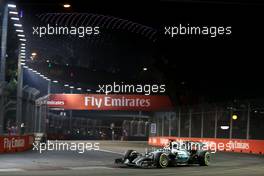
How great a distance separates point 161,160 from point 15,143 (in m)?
13.3

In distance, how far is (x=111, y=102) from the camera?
62.6 metres

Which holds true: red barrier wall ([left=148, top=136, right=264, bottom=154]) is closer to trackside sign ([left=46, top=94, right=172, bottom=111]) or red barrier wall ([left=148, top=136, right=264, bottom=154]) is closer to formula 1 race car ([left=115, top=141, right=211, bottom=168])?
trackside sign ([left=46, top=94, right=172, bottom=111])

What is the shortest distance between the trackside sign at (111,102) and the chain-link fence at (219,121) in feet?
7.46

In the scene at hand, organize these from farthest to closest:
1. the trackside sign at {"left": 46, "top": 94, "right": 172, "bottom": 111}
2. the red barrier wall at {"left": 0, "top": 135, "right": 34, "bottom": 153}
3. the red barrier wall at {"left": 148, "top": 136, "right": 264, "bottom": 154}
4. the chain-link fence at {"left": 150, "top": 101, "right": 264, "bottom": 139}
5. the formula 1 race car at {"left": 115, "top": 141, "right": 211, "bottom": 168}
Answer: the trackside sign at {"left": 46, "top": 94, "right": 172, "bottom": 111}
the chain-link fence at {"left": 150, "top": 101, "right": 264, "bottom": 139}
the red barrier wall at {"left": 148, "top": 136, "right": 264, "bottom": 154}
the red barrier wall at {"left": 0, "top": 135, "right": 34, "bottom": 153}
the formula 1 race car at {"left": 115, "top": 141, "right": 211, "bottom": 168}

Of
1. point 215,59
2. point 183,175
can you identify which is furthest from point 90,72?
point 183,175

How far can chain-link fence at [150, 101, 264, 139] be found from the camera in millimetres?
45000

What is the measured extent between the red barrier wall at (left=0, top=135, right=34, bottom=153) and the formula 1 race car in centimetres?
989

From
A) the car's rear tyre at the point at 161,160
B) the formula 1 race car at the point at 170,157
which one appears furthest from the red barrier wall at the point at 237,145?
the car's rear tyre at the point at 161,160

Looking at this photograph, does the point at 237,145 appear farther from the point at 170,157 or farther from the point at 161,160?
the point at 161,160

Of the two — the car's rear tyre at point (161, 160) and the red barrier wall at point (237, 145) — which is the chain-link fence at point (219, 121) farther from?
the car's rear tyre at point (161, 160)

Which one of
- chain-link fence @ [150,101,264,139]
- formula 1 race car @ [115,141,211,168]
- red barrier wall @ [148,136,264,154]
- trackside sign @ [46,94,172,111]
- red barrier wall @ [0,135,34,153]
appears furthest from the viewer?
trackside sign @ [46,94,172,111]

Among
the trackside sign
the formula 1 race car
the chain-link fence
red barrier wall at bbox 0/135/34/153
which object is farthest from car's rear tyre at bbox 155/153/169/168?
the trackside sign

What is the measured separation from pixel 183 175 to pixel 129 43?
45.3 metres

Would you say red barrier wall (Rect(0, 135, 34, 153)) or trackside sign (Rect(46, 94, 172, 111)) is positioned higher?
trackside sign (Rect(46, 94, 172, 111))
